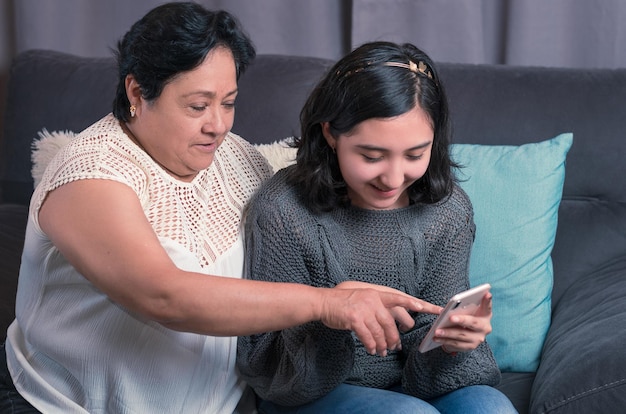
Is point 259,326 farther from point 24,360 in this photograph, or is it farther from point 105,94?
point 105,94

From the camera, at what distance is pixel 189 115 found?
1354 mm

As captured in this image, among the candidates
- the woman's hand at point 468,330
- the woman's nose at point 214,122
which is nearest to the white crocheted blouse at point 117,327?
the woman's nose at point 214,122

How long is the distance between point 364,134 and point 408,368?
16.3 inches

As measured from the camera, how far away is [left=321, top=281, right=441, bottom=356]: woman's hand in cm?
119

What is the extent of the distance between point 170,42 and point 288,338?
1.69 ft

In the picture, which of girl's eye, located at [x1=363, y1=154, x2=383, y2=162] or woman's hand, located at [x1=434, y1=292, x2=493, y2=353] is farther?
girl's eye, located at [x1=363, y1=154, x2=383, y2=162]

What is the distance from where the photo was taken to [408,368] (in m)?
1.46

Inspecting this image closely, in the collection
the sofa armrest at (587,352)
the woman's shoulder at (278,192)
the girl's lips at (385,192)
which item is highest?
the girl's lips at (385,192)

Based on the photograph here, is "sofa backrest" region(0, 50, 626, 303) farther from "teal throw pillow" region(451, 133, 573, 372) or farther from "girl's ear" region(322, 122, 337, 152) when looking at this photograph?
"girl's ear" region(322, 122, 337, 152)

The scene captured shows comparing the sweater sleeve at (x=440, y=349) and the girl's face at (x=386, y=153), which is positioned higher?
the girl's face at (x=386, y=153)

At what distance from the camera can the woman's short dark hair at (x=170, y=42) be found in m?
1.32

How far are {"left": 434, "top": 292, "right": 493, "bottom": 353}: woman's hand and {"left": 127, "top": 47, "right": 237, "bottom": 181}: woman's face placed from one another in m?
0.48

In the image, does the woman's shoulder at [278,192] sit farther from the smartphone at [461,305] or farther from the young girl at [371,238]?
the smartphone at [461,305]

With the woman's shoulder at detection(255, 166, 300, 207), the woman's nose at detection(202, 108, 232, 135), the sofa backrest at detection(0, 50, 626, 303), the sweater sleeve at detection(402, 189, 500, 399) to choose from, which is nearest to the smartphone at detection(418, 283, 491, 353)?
the sweater sleeve at detection(402, 189, 500, 399)
